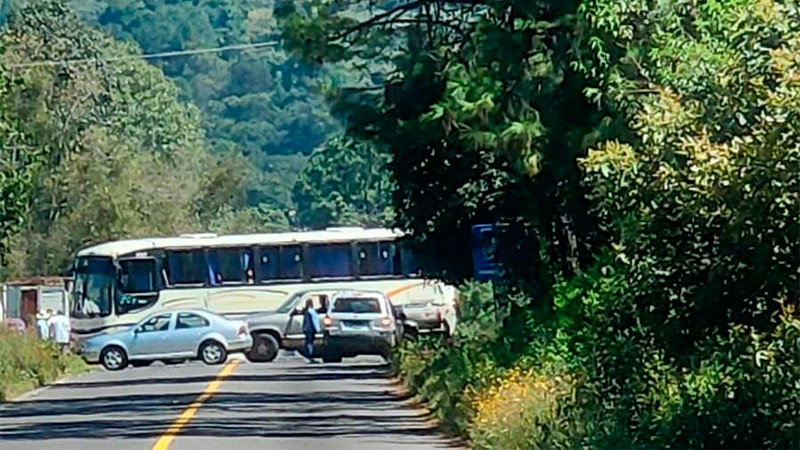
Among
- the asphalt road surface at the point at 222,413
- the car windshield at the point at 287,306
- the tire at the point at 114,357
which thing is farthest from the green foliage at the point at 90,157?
the car windshield at the point at 287,306

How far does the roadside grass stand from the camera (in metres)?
38.7

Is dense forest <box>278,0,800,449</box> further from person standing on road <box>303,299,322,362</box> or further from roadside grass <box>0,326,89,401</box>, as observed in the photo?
person standing on road <box>303,299,322,362</box>

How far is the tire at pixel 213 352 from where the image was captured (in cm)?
5003

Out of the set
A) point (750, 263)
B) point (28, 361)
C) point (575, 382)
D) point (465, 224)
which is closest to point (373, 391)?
point (465, 224)

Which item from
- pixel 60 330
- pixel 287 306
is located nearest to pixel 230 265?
pixel 287 306

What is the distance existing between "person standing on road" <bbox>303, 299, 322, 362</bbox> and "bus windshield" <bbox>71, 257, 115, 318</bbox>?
6857 millimetres

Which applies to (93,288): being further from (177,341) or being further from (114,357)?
(177,341)

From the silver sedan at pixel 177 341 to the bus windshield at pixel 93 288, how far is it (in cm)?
293

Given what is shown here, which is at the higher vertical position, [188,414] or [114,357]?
[114,357]

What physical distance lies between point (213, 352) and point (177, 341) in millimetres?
974

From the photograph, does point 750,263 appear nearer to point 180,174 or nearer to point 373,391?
point 373,391

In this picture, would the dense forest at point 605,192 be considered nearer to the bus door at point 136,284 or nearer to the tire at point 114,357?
the tire at point 114,357

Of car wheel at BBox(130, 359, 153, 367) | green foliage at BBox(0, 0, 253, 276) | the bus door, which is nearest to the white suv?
car wheel at BBox(130, 359, 153, 367)

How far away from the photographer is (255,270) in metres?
56.7
